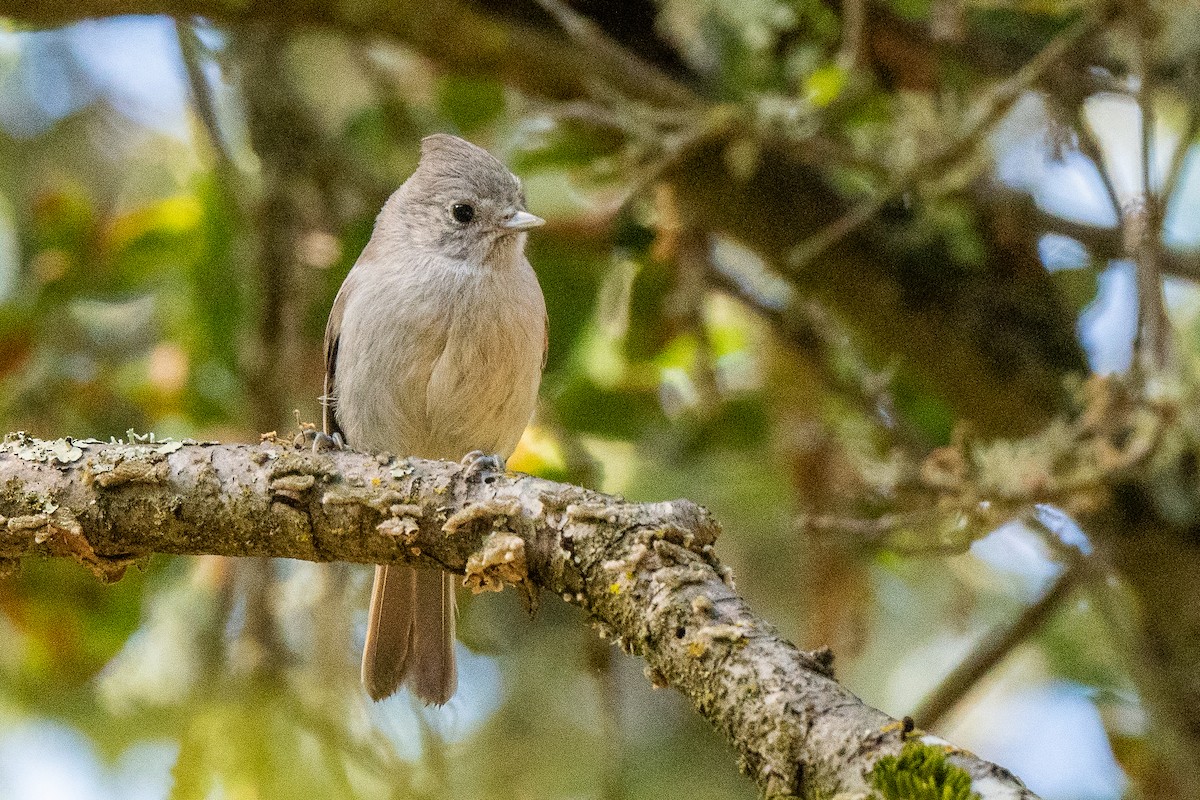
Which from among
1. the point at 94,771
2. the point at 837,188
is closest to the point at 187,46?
the point at 837,188

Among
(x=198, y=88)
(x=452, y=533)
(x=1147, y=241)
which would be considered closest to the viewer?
(x=452, y=533)

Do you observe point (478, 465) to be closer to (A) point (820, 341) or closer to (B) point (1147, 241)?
(B) point (1147, 241)

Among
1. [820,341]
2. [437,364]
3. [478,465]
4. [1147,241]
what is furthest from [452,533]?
[820,341]

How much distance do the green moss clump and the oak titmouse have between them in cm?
205

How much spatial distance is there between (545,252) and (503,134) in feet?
1.80

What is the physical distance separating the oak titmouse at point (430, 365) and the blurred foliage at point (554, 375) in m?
0.47

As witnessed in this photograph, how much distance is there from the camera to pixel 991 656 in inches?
160

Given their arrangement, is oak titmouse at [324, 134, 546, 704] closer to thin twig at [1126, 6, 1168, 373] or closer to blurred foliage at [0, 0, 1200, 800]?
blurred foliage at [0, 0, 1200, 800]

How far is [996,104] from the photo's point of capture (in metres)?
3.68

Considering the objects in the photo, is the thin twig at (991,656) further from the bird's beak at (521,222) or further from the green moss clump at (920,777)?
the green moss clump at (920,777)

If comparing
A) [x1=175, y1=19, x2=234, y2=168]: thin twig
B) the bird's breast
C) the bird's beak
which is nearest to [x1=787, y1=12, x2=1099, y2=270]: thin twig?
the bird's beak

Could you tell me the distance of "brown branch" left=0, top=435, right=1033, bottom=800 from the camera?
6.22ft

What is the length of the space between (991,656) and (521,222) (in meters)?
1.94

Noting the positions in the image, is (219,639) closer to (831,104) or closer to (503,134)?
(503,134)
